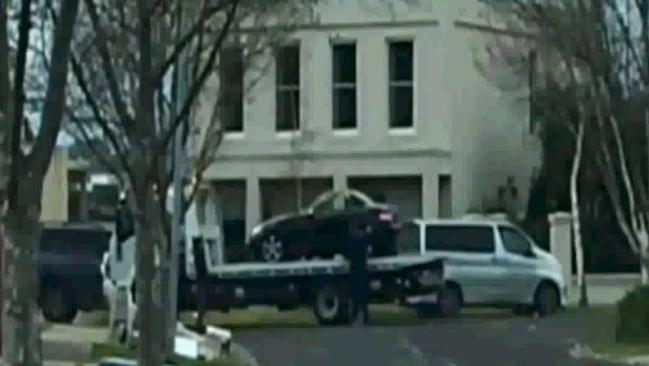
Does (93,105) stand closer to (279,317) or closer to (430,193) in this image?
(279,317)

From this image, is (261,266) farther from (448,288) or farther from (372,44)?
(372,44)

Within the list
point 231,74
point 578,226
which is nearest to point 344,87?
point 578,226

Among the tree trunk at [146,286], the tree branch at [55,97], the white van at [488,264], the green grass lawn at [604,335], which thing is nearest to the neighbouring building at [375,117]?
the green grass lawn at [604,335]

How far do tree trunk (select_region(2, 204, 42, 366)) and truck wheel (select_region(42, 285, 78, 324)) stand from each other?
1001 inches

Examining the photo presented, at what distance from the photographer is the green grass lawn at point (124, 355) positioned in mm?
25453

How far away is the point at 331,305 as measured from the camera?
38.4 metres

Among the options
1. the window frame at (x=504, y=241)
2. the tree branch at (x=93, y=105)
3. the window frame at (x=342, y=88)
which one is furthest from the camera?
the window frame at (x=342, y=88)

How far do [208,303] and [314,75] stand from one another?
1609cm

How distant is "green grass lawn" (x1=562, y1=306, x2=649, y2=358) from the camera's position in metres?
31.4

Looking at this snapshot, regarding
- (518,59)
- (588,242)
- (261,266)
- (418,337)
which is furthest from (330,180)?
A: (418,337)

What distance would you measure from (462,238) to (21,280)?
29.0m

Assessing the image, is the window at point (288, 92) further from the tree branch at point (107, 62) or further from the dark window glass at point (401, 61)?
the tree branch at point (107, 62)

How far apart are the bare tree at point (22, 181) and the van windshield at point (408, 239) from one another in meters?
27.7

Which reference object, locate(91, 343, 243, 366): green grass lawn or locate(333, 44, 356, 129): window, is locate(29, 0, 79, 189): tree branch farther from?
locate(333, 44, 356, 129): window
